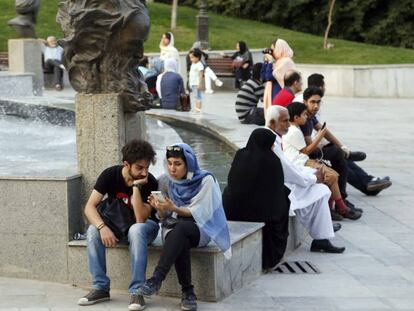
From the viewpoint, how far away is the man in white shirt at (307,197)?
29.1 feet

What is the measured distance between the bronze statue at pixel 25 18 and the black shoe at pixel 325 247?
1715 centimetres

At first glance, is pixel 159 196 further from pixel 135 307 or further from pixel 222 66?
pixel 222 66

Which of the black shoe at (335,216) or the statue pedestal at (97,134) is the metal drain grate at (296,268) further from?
the black shoe at (335,216)

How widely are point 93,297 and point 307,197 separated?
272 cm

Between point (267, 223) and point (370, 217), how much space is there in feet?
8.79

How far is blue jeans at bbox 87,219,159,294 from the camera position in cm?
689

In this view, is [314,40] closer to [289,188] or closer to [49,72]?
[49,72]

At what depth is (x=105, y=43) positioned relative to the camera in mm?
7844

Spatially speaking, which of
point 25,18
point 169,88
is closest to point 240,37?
point 25,18

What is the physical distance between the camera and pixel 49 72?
95.8 ft

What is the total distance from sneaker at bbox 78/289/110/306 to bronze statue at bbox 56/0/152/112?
1620mm

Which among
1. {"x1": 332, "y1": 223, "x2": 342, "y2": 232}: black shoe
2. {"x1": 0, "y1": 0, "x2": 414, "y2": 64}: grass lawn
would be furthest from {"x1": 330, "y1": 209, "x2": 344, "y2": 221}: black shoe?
{"x1": 0, "y1": 0, "x2": 414, "y2": 64}: grass lawn

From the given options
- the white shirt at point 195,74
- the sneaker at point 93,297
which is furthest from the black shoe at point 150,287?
the white shirt at point 195,74

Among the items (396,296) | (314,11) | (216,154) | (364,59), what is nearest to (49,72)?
(364,59)
